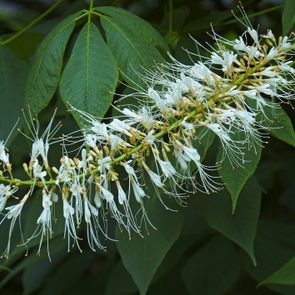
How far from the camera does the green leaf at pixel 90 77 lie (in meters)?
2.02

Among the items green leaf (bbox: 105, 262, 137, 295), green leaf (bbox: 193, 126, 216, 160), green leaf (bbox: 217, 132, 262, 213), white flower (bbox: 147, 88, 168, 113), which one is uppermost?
white flower (bbox: 147, 88, 168, 113)

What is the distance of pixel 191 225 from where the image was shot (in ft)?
9.82

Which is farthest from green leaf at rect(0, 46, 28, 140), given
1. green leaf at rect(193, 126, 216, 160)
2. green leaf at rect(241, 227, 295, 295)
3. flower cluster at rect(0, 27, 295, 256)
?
green leaf at rect(241, 227, 295, 295)

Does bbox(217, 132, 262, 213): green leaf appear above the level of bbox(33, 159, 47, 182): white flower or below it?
below

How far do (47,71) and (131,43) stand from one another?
0.81 ft

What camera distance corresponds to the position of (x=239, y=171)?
80.7 inches

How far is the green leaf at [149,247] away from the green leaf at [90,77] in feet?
1.73

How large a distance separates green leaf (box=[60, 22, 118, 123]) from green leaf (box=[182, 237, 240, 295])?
106 cm

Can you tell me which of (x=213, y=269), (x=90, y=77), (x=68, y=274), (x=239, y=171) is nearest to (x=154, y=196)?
(x=239, y=171)

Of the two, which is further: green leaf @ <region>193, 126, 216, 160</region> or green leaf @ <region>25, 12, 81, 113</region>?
green leaf @ <region>25, 12, 81, 113</region>

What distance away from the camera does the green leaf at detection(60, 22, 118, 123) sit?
6.63 feet

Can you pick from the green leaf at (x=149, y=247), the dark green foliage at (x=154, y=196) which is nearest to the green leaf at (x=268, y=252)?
the dark green foliage at (x=154, y=196)

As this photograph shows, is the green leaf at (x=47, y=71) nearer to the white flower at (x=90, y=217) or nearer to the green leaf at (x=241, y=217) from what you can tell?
the white flower at (x=90, y=217)

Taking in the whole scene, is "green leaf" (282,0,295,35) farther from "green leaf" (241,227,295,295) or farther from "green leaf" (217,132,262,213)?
"green leaf" (241,227,295,295)
